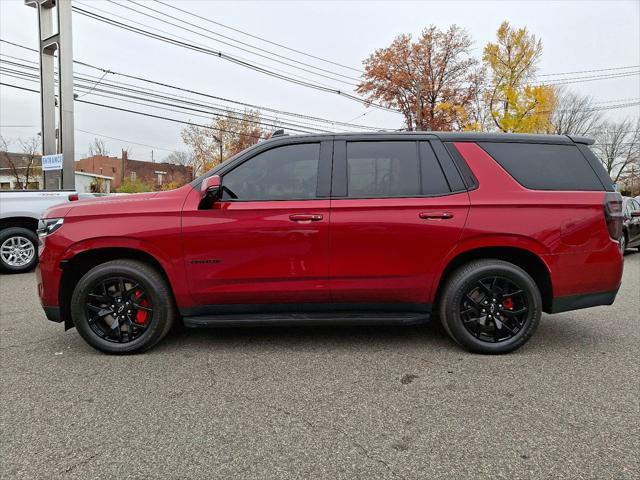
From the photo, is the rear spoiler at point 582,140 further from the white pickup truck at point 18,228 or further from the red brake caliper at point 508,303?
the white pickup truck at point 18,228

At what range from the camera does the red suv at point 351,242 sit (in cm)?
326

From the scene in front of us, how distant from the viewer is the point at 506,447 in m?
2.16

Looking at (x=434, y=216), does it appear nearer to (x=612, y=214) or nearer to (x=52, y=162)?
(x=612, y=214)

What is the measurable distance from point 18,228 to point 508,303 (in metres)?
8.24

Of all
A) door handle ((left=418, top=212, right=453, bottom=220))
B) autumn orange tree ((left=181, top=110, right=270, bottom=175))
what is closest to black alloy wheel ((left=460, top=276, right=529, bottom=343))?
door handle ((left=418, top=212, right=453, bottom=220))

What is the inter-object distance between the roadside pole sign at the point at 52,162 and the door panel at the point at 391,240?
12200 mm

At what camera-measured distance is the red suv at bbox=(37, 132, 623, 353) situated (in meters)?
3.26

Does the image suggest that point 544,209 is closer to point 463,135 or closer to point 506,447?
point 463,135

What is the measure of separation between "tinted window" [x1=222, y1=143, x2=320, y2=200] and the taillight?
2.37 m

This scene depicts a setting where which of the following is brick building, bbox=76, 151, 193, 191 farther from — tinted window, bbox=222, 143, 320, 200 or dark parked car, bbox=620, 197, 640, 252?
tinted window, bbox=222, 143, 320, 200

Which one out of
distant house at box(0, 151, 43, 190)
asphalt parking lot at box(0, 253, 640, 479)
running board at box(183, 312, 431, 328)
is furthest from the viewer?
distant house at box(0, 151, 43, 190)

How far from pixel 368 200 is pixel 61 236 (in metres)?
2.49

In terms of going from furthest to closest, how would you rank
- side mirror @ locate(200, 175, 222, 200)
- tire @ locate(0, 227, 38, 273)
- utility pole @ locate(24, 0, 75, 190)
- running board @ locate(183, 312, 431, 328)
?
utility pole @ locate(24, 0, 75, 190)
tire @ locate(0, 227, 38, 273)
running board @ locate(183, 312, 431, 328)
side mirror @ locate(200, 175, 222, 200)

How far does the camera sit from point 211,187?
10.4ft
